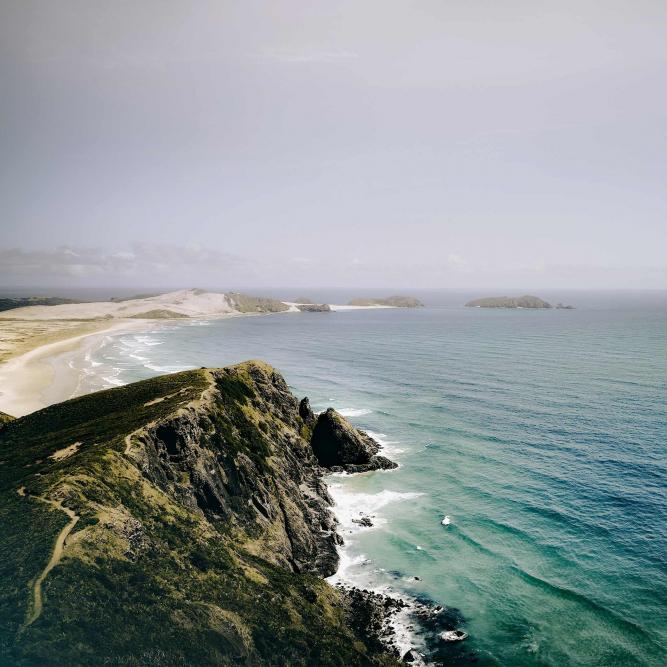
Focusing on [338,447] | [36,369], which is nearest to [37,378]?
[36,369]

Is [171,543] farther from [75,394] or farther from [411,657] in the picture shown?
[75,394]

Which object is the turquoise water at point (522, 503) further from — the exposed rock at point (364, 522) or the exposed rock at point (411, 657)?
the exposed rock at point (411, 657)

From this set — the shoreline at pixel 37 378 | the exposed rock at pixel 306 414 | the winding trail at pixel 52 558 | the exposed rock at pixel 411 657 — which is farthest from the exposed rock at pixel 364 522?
the shoreline at pixel 37 378

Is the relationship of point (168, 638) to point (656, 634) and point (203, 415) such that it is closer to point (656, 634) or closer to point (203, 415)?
point (203, 415)

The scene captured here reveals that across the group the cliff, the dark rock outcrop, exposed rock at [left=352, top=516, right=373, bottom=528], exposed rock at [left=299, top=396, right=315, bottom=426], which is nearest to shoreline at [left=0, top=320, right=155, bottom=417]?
the cliff

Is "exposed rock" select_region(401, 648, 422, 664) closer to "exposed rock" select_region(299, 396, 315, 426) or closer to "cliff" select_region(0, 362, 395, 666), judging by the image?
"cliff" select_region(0, 362, 395, 666)
